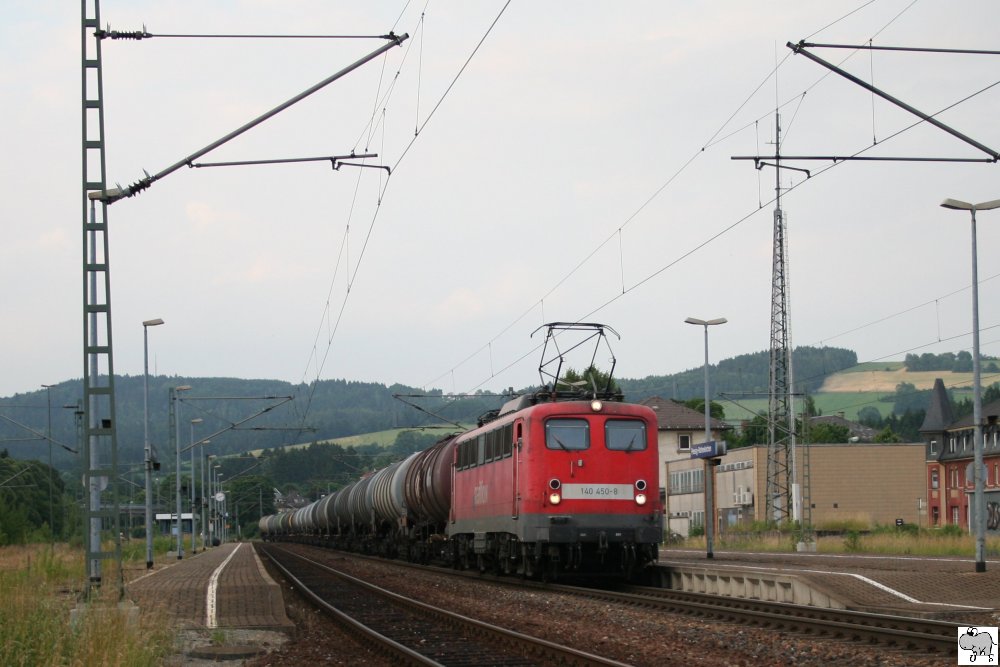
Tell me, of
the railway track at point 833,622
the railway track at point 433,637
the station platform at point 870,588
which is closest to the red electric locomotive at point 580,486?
the station platform at point 870,588

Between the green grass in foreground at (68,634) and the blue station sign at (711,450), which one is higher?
the blue station sign at (711,450)

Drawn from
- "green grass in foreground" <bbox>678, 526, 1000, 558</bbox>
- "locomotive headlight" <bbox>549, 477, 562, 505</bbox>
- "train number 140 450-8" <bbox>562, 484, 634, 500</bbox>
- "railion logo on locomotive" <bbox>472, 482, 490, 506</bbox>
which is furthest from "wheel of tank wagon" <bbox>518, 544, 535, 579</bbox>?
"green grass in foreground" <bbox>678, 526, 1000, 558</bbox>

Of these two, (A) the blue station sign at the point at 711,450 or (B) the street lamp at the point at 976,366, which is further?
(A) the blue station sign at the point at 711,450

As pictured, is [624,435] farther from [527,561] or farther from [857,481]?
→ [857,481]

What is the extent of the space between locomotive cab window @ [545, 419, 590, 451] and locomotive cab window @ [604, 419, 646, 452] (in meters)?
0.43

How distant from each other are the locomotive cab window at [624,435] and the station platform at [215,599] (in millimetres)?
6609

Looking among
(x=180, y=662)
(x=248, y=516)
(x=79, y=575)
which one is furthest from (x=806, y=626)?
(x=248, y=516)

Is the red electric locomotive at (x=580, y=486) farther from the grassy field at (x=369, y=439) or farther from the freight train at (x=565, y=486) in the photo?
the grassy field at (x=369, y=439)

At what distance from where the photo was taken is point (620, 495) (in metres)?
22.4

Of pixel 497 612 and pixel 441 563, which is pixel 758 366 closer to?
pixel 441 563

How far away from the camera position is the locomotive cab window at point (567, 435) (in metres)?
22.2

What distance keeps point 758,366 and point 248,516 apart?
81.1 m

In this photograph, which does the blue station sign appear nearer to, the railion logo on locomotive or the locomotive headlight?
the railion logo on locomotive

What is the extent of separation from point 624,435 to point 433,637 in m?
8.55
